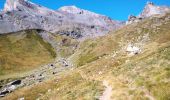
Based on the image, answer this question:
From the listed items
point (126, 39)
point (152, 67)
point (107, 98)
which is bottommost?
point (107, 98)

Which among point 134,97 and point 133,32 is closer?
point 134,97

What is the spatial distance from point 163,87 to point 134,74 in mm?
7609

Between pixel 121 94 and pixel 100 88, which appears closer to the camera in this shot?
pixel 121 94

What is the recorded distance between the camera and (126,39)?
508 feet

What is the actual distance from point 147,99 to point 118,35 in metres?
146

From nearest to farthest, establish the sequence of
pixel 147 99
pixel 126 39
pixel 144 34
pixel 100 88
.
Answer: pixel 147 99
pixel 100 88
pixel 144 34
pixel 126 39

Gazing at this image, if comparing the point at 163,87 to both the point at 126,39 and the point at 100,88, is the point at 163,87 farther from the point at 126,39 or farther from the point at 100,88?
the point at 126,39

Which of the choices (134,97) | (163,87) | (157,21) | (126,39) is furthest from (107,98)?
(157,21)

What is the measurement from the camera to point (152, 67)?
34.9m

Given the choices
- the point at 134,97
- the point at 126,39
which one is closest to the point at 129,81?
the point at 134,97

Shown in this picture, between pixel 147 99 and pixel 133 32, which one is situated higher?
pixel 133 32

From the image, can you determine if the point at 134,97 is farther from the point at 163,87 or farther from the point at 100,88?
the point at 100,88

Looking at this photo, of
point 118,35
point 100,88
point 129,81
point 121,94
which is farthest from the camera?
point 118,35

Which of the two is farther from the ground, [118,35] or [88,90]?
[118,35]
